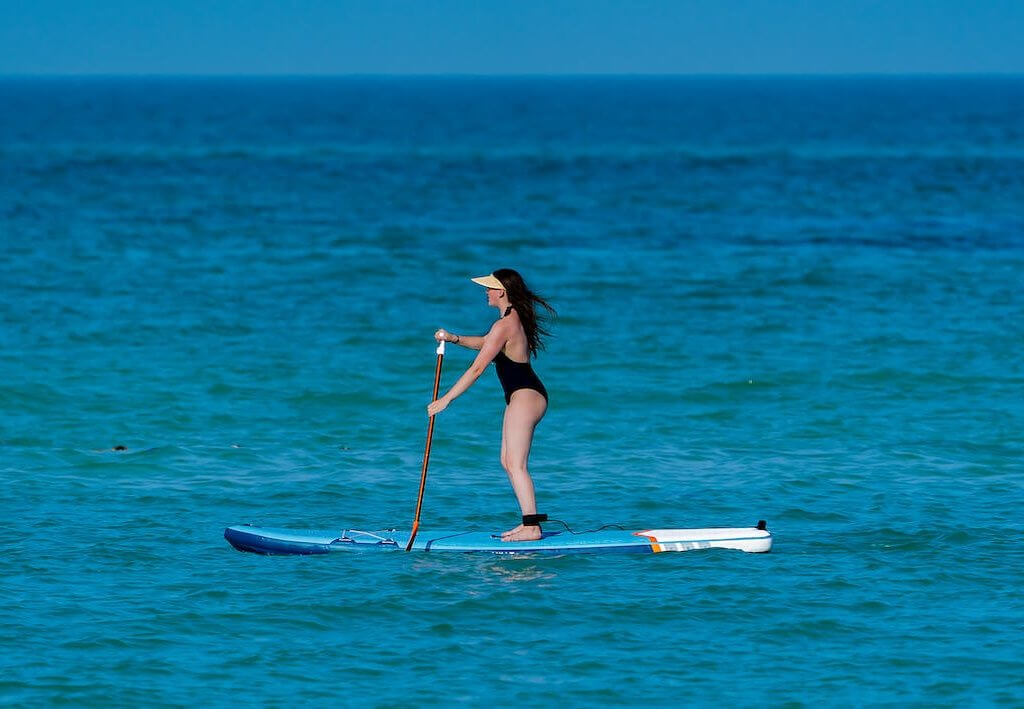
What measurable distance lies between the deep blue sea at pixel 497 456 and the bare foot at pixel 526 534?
0.38 meters

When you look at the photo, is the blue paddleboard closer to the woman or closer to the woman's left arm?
the woman

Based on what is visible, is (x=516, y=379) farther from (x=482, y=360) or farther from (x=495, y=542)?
(x=495, y=542)

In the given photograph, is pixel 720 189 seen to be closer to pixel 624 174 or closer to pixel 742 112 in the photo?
pixel 624 174

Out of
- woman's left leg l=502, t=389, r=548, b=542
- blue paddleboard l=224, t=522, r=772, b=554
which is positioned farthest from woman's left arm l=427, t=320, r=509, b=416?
blue paddleboard l=224, t=522, r=772, b=554

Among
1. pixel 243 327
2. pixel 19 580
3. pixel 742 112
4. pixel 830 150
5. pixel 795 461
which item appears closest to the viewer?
pixel 19 580

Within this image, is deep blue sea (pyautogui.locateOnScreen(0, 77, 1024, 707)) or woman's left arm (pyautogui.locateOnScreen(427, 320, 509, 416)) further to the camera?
woman's left arm (pyautogui.locateOnScreen(427, 320, 509, 416))

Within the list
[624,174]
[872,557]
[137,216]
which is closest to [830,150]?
[624,174]

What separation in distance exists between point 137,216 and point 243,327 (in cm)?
1815

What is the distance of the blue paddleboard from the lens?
1231cm

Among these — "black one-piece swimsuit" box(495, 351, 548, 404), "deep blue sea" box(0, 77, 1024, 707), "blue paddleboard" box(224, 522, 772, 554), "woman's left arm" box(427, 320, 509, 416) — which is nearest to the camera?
"deep blue sea" box(0, 77, 1024, 707)

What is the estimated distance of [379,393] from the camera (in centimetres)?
1961

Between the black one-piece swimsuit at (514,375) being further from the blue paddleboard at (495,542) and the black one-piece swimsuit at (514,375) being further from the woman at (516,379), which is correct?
the blue paddleboard at (495,542)

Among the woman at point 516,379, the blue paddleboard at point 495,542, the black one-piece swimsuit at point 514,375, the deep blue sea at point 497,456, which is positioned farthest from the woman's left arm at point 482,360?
the deep blue sea at point 497,456

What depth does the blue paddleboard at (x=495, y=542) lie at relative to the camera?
12.3 m
